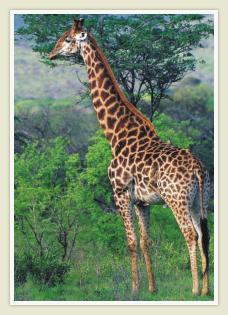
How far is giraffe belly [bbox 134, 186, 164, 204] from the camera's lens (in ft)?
32.5

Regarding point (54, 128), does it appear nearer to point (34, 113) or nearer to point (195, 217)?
point (34, 113)

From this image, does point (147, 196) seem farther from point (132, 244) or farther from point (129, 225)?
point (132, 244)

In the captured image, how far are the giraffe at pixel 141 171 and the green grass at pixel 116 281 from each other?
19 cm

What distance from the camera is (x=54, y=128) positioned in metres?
26.4

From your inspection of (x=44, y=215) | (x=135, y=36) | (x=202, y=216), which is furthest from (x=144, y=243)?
(x=44, y=215)

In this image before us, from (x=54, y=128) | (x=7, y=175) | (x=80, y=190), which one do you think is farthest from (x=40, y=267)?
(x=54, y=128)

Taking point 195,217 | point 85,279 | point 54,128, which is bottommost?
point 85,279

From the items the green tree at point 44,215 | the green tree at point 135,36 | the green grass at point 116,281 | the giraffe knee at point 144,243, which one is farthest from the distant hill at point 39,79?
the giraffe knee at point 144,243

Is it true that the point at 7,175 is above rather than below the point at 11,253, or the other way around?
above

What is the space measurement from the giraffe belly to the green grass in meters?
1.00

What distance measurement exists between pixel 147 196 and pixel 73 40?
2.08m

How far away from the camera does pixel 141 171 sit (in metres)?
10.0

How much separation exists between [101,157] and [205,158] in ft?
22.5

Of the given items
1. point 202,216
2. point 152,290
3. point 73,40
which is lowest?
point 152,290
